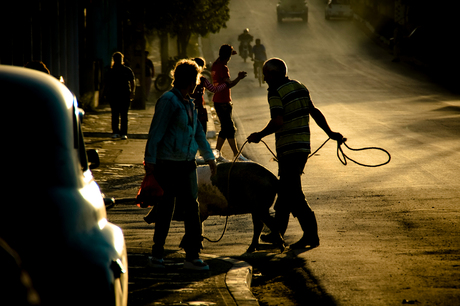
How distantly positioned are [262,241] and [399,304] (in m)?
2.65

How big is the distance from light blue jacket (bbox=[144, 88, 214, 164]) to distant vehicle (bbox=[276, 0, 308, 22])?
171 ft

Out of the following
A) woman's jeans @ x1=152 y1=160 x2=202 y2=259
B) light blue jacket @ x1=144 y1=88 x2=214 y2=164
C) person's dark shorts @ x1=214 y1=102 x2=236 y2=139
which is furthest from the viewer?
person's dark shorts @ x1=214 y1=102 x2=236 y2=139

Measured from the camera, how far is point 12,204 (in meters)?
3.46

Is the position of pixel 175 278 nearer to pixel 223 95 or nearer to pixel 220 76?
pixel 220 76

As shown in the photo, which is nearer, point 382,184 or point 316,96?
point 382,184

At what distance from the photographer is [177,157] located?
20.8 ft

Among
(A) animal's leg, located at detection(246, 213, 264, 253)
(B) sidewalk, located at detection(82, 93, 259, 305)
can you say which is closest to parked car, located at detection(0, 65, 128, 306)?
(B) sidewalk, located at detection(82, 93, 259, 305)

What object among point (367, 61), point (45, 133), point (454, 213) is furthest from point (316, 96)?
point (45, 133)

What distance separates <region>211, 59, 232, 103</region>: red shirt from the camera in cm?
1277

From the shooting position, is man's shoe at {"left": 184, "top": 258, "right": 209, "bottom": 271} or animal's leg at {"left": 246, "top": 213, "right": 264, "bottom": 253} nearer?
man's shoe at {"left": 184, "top": 258, "right": 209, "bottom": 271}

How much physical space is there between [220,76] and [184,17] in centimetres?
2497

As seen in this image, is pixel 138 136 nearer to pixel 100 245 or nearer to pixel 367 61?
pixel 100 245

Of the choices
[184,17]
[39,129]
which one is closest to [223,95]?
[39,129]

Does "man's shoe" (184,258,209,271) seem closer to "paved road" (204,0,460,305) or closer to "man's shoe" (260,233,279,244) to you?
"paved road" (204,0,460,305)
